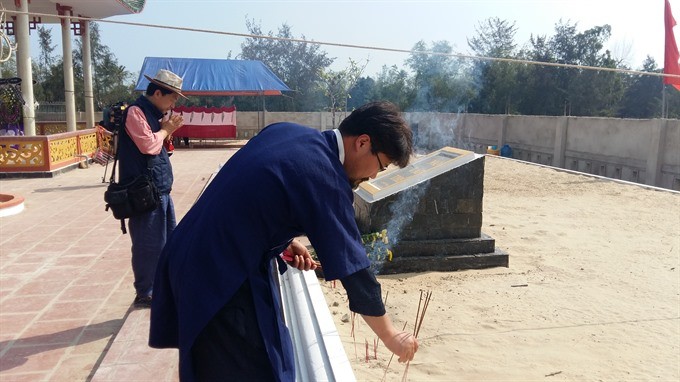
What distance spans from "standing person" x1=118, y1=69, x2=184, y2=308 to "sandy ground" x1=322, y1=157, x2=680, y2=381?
1475 mm

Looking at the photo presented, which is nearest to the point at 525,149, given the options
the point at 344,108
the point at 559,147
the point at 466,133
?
the point at 559,147

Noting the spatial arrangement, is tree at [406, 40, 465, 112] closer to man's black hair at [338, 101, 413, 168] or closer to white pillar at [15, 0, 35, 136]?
white pillar at [15, 0, 35, 136]

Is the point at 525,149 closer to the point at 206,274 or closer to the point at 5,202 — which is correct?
the point at 5,202

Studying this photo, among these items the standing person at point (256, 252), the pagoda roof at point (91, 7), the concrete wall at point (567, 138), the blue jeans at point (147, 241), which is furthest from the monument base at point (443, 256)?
the pagoda roof at point (91, 7)

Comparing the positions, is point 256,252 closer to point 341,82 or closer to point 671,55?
point 671,55

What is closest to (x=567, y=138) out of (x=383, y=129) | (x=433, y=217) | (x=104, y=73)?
(x=433, y=217)

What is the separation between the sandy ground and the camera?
11.5 ft

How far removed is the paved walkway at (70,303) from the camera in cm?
296

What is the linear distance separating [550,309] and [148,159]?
11.3 ft

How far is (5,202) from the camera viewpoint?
722 centimetres

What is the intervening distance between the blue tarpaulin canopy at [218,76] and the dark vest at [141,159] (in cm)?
1744

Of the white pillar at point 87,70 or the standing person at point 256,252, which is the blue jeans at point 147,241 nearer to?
the standing person at point 256,252

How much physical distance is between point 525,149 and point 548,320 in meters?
16.4

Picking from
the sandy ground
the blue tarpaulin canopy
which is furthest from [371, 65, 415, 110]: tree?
the sandy ground
